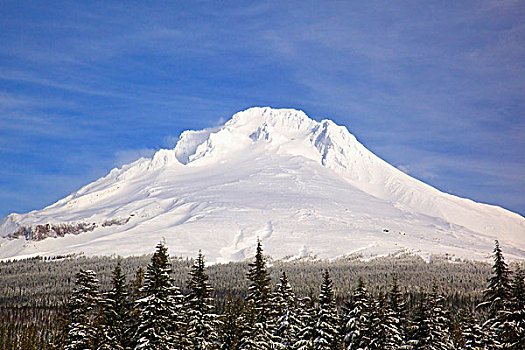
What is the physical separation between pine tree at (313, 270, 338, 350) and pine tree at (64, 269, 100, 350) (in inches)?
753

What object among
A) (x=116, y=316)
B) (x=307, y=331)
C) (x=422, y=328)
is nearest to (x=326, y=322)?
(x=307, y=331)

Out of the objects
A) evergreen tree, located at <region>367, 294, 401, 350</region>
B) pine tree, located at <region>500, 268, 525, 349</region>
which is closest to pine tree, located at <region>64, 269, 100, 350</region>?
evergreen tree, located at <region>367, 294, 401, 350</region>

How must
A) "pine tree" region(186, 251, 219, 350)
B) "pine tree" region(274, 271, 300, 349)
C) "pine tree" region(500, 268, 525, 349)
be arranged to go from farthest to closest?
"pine tree" region(274, 271, 300, 349) < "pine tree" region(186, 251, 219, 350) < "pine tree" region(500, 268, 525, 349)

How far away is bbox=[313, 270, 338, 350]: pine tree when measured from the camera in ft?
160

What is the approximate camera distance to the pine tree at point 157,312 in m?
39.1

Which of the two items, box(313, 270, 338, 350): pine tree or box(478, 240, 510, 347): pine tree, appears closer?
box(478, 240, 510, 347): pine tree

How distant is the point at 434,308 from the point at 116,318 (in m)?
28.6

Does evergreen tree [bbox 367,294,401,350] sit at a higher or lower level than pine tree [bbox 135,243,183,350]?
lower

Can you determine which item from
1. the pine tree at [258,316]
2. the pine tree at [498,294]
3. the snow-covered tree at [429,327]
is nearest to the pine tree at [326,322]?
the pine tree at [258,316]

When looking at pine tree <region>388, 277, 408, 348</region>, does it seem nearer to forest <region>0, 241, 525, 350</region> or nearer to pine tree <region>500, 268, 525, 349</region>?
forest <region>0, 241, 525, 350</region>

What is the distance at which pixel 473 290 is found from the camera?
195m

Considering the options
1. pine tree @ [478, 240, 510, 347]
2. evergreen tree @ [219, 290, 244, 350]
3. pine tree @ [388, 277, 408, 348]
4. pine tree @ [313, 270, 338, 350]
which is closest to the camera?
pine tree @ [478, 240, 510, 347]

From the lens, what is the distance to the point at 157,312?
39719 mm

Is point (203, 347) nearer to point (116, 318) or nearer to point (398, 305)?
point (116, 318)
